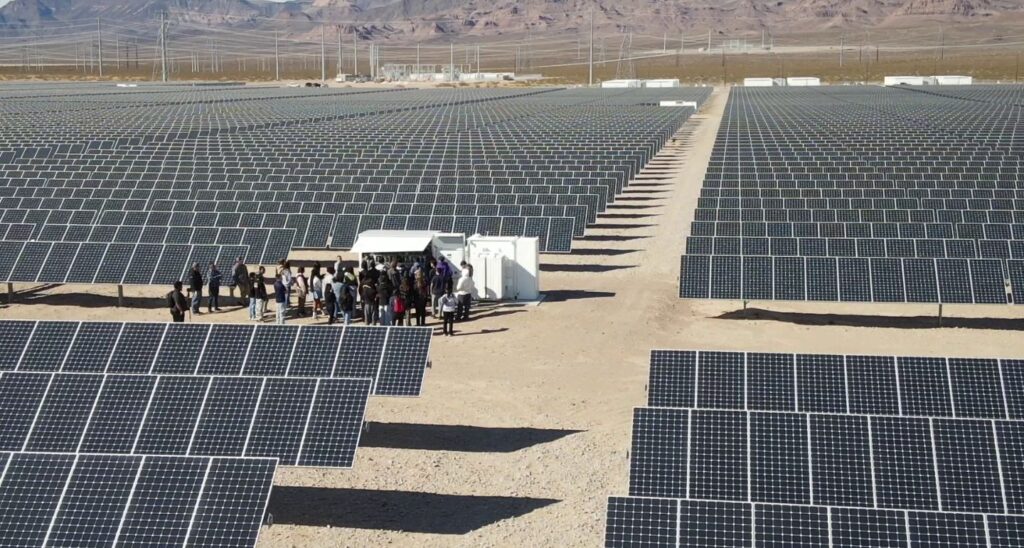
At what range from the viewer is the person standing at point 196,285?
84.3 feet

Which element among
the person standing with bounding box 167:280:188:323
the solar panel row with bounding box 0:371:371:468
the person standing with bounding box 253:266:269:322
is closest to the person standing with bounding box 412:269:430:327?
the person standing with bounding box 253:266:269:322

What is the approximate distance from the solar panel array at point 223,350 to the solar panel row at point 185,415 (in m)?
1.33

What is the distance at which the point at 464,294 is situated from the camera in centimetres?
2494

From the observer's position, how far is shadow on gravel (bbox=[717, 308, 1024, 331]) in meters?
24.8

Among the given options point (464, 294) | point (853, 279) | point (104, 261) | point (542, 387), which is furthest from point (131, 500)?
point (853, 279)

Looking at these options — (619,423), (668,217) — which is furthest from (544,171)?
(619,423)

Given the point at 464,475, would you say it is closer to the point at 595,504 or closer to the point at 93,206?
the point at 595,504

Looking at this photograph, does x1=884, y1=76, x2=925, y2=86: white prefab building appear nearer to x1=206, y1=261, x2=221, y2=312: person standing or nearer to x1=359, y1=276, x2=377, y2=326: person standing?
x1=206, y1=261, x2=221, y2=312: person standing

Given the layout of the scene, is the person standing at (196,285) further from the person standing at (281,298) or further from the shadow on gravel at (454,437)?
the shadow on gravel at (454,437)

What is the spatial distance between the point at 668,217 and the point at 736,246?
11742 millimetres

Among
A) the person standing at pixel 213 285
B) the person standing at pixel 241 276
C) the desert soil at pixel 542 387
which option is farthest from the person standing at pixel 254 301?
the person standing at pixel 213 285

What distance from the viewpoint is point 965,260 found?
82.1 feet

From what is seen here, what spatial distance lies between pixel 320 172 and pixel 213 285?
17942 mm

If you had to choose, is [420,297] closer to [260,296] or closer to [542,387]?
[260,296]
